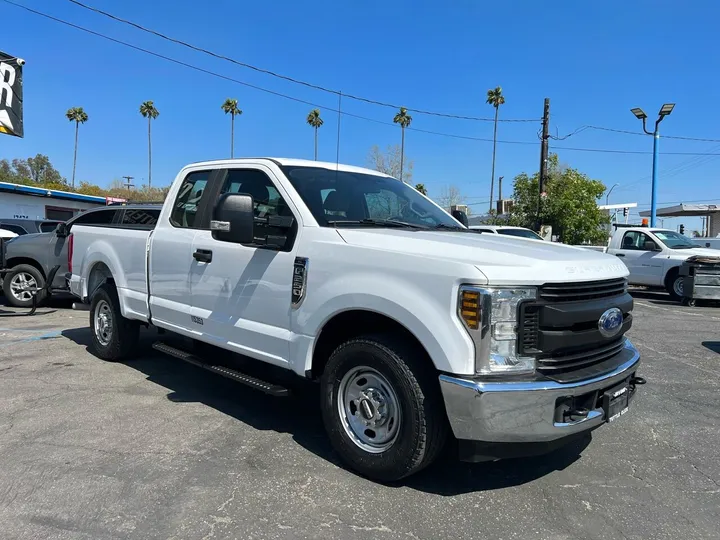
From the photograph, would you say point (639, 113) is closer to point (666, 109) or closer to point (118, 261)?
point (666, 109)

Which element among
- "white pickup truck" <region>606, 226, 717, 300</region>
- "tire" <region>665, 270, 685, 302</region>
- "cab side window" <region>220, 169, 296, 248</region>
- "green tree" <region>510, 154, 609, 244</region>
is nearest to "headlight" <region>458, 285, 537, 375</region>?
"cab side window" <region>220, 169, 296, 248</region>

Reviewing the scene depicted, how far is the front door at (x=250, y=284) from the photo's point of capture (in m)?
3.92

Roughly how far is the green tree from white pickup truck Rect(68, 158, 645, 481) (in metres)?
20.0

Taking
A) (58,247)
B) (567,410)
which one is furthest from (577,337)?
(58,247)

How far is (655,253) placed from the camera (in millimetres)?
13953

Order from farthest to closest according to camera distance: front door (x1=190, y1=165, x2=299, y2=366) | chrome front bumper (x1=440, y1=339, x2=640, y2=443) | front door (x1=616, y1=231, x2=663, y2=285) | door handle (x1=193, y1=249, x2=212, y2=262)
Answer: front door (x1=616, y1=231, x2=663, y2=285) → door handle (x1=193, y1=249, x2=212, y2=262) → front door (x1=190, y1=165, x2=299, y2=366) → chrome front bumper (x1=440, y1=339, x2=640, y2=443)

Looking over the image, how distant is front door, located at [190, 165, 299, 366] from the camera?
154 inches

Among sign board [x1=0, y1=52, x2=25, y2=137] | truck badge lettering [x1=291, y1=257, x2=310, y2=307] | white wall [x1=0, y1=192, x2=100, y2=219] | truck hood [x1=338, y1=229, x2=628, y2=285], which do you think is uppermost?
sign board [x1=0, y1=52, x2=25, y2=137]

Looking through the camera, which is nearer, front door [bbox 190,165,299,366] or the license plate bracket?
the license plate bracket

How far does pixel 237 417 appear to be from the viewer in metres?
4.59

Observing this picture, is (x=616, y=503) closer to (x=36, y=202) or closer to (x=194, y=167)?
(x=194, y=167)

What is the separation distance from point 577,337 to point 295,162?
2.62 meters

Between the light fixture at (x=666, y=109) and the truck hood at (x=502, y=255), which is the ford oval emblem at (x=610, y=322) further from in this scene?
the light fixture at (x=666, y=109)

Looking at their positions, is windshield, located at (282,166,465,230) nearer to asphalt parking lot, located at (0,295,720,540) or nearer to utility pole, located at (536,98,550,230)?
asphalt parking lot, located at (0,295,720,540)
